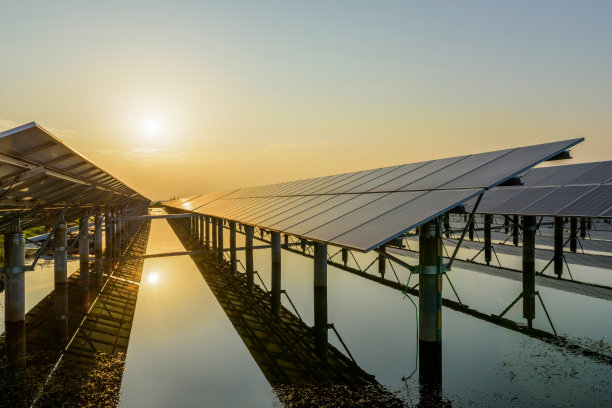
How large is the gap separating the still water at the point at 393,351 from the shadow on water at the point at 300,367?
39cm

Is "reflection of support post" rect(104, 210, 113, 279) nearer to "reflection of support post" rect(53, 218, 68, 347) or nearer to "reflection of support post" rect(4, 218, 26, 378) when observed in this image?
"reflection of support post" rect(53, 218, 68, 347)

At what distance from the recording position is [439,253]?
10117mm

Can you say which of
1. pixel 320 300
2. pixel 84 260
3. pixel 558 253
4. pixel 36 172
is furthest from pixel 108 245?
pixel 558 253

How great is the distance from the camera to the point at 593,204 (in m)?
Result: 18.6

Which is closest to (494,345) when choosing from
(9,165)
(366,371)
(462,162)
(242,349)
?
(366,371)

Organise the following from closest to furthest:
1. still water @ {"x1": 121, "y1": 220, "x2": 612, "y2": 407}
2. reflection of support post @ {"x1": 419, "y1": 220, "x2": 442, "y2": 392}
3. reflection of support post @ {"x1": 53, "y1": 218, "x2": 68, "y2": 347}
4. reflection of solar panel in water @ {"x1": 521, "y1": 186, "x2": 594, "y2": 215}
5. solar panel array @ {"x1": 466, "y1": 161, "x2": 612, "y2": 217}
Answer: reflection of support post @ {"x1": 419, "y1": 220, "x2": 442, "y2": 392} < still water @ {"x1": 121, "y1": 220, "x2": 612, "y2": 407} < solar panel array @ {"x1": 466, "y1": 161, "x2": 612, "y2": 217} < reflection of support post @ {"x1": 53, "y1": 218, "x2": 68, "y2": 347} < reflection of solar panel in water @ {"x1": 521, "y1": 186, "x2": 594, "y2": 215}

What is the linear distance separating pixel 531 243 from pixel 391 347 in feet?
28.5

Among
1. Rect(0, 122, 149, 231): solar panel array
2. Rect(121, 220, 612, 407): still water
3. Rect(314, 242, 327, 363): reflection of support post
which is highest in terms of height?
Rect(0, 122, 149, 231): solar panel array

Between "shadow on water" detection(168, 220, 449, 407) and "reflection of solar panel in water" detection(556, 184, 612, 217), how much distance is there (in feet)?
40.9

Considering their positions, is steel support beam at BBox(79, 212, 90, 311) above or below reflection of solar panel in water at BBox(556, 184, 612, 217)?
below

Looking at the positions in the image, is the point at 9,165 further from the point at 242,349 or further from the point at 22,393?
the point at 242,349

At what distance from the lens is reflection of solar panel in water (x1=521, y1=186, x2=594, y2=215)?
745 inches

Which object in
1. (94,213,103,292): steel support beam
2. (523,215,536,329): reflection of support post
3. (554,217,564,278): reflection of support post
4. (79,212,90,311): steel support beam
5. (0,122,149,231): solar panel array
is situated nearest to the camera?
(0,122,149,231): solar panel array

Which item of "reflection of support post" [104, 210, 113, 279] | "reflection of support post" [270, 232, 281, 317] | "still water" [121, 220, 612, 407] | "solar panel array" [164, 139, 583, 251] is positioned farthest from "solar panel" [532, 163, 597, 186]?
"reflection of support post" [104, 210, 113, 279]
